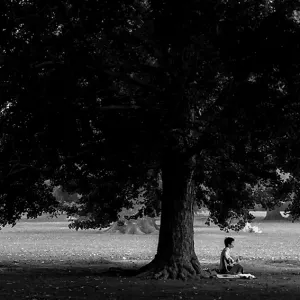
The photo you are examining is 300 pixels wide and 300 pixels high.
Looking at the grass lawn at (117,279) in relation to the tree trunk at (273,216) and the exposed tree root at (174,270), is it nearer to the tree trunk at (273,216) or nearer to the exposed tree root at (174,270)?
the exposed tree root at (174,270)

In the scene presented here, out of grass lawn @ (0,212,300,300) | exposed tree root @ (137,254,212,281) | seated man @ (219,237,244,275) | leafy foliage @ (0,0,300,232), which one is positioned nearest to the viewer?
grass lawn @ (0,212,300,300)

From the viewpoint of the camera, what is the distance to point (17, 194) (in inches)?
813

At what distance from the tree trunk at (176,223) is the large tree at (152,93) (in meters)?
0.03

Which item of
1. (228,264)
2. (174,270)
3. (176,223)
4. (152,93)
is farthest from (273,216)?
(152,93)

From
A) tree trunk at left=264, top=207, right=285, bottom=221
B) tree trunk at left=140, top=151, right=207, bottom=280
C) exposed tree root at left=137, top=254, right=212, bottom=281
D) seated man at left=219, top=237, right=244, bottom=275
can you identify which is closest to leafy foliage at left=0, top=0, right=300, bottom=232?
tree trunk at left=140, top=151, right=207, bottom=280

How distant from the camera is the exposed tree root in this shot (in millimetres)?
19766

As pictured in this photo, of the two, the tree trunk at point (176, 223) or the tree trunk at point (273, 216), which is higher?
the tree trunk at point (273, 216)

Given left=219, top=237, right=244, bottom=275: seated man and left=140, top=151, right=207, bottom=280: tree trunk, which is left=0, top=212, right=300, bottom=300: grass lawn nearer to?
left=219, top=237, right=244, bottom=275: seated man

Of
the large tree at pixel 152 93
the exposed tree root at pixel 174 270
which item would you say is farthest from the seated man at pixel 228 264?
the large tree at pixel 152 93

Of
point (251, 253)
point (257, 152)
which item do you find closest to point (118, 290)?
point (257, 152)

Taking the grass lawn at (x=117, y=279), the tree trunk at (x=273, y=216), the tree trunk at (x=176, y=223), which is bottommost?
the grass lawn at (x=117, y=279)

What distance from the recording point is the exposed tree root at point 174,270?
778 inches

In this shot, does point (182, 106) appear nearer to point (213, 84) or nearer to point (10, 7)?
point (213, 84)

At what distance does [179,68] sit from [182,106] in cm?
91
